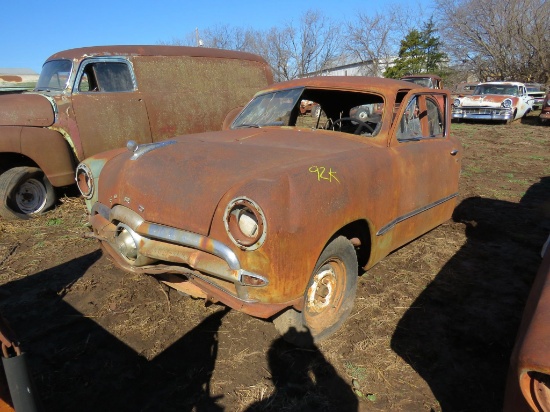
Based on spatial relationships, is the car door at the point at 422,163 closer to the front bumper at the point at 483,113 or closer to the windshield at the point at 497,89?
the front bumper at the point at 483,113

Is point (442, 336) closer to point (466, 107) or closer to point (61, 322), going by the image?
point (61, 322)

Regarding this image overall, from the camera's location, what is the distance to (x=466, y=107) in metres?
15.6

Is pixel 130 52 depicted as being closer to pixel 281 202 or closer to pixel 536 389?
pixel 281 202

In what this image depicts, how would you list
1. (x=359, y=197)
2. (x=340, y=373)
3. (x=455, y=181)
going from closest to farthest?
(x=340, y=373) → (x=359, y=197) → (x=455, y=181)

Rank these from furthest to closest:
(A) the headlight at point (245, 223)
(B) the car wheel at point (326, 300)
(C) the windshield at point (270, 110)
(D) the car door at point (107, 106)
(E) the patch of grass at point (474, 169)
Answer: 1. (E) the patch of grass at point (474, 169)
2. (D) the car door at point (107, 106)
3. (C) the windshield at point (270, 110)
4. (B) the car wheel at point (326, 300)
5. (A) the headlight at point (245, 223)

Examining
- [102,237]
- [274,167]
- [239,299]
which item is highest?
[274,167]

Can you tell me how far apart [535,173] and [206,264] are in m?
7.69

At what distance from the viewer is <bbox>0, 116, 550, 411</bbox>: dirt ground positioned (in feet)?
7.22

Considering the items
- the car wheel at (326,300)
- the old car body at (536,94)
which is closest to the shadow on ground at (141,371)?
the car wheel at (326,300)

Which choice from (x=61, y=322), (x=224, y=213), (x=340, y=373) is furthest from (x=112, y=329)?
(x=340, y=373)

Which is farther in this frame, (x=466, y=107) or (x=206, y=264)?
(x=466, y=107)

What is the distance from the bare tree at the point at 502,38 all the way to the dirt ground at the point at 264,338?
3092 centimetres

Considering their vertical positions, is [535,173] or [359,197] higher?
[359,197]

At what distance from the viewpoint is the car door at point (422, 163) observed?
315 centimetres
